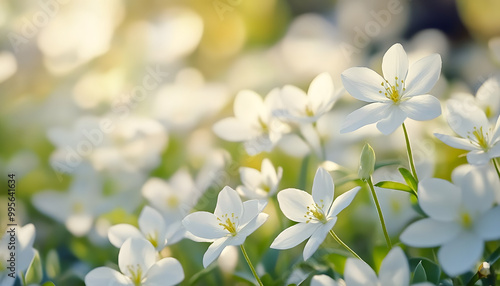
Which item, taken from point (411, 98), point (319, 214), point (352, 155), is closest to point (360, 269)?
point (319, 214)

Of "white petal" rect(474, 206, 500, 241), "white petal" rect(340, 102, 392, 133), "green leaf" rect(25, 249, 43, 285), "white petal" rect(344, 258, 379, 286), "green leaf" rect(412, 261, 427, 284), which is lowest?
"green leaf" rect(412, 261, 427, 284)

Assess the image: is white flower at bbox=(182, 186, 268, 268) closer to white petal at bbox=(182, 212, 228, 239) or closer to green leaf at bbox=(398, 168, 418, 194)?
white petal at bbox=(182, 212, 228, 239)

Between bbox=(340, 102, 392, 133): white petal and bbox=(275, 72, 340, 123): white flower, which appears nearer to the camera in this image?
bbox=(340, 102, 392, 133): white petal

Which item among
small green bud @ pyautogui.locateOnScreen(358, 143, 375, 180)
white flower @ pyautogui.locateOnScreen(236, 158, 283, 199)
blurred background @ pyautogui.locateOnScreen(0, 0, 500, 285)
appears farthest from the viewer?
blurred background @ pyautogui.locateOnScreen(0, 0, 500, 285)

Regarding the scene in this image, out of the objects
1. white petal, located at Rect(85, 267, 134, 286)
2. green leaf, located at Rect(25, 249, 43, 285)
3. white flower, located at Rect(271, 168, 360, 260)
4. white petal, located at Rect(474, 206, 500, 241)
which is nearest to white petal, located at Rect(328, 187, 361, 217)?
white flower, located at Rect(271, 168, 360, 260)

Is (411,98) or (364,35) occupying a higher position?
(364,35)

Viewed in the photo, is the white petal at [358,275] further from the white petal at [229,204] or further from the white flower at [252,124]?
the white flower at [252,124]

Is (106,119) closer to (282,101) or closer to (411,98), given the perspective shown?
(282,101)
